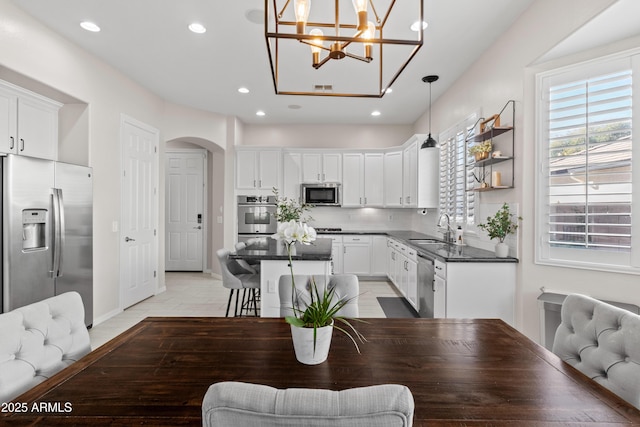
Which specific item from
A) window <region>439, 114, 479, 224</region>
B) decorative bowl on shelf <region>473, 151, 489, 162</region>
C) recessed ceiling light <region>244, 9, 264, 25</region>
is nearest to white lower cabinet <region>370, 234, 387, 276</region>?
window <region>439, 114, 479, 224</region>

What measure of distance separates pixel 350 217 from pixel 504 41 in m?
3.99

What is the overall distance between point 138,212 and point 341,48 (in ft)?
12.6

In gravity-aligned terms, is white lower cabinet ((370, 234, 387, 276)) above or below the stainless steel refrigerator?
below

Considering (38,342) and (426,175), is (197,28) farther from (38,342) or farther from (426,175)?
(426,175)

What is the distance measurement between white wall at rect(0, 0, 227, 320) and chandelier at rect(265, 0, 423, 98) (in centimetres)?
193

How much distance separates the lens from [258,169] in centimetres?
599

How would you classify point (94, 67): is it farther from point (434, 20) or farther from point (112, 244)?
point (434, 20)

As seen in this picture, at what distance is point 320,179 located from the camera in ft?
20.4

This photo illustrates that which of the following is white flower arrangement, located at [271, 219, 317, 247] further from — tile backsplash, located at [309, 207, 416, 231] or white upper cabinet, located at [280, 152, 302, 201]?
tile backsplash, located at [309, 207, 416, 231]

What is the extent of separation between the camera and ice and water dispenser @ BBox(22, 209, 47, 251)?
108 inches

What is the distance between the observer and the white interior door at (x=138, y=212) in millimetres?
4207

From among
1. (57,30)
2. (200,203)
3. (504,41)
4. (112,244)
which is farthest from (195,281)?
(504,41)

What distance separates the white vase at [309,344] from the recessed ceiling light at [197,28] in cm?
296

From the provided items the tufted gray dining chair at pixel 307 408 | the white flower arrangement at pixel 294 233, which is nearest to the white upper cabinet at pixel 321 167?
the white flower arrangement at pixel 294 233
